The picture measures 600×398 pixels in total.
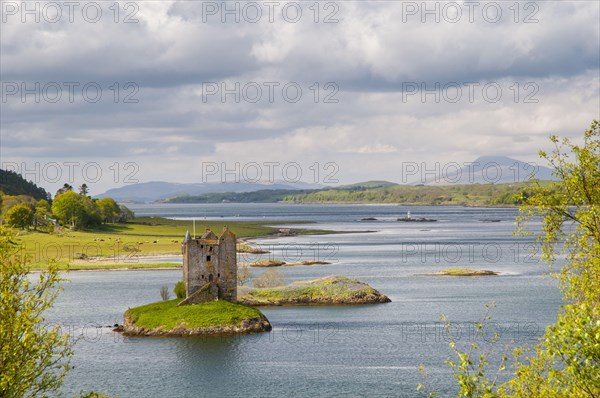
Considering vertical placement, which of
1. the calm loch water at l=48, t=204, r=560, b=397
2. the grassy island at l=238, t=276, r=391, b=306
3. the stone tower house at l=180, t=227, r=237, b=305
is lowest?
the calm loch water at l=48, t=204, r=560, b=397

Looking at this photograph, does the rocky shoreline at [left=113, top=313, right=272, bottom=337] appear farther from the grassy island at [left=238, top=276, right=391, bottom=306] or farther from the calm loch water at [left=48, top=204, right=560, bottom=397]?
the grassy island at [left=238, top=276, right=391, bottom=306]

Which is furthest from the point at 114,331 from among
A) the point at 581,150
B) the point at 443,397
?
the point at 581,150

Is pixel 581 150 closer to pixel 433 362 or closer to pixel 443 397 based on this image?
pixel 443 397

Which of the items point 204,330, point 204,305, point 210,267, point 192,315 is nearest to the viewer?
point 204,330

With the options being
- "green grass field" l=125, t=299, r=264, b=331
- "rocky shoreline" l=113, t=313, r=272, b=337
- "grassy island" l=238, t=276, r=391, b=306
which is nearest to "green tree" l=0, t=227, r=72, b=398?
"rocky shoreline" l=113, t=313, r=272, b=337

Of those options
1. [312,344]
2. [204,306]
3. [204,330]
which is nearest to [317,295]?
[204,306]

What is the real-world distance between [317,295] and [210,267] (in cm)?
2430

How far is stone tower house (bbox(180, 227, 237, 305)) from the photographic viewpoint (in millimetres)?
98125

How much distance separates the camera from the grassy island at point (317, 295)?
115938mm

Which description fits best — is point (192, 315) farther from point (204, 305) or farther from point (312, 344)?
point (312, 344)

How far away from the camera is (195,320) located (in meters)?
92.9

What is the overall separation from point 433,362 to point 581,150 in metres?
52.1

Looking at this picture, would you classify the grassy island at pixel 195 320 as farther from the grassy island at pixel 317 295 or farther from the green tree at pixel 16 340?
the green tree at pixel 16 340

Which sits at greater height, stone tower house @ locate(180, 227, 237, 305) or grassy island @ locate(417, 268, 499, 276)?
stone tower house @ locate(180, 227, 237, 305)
